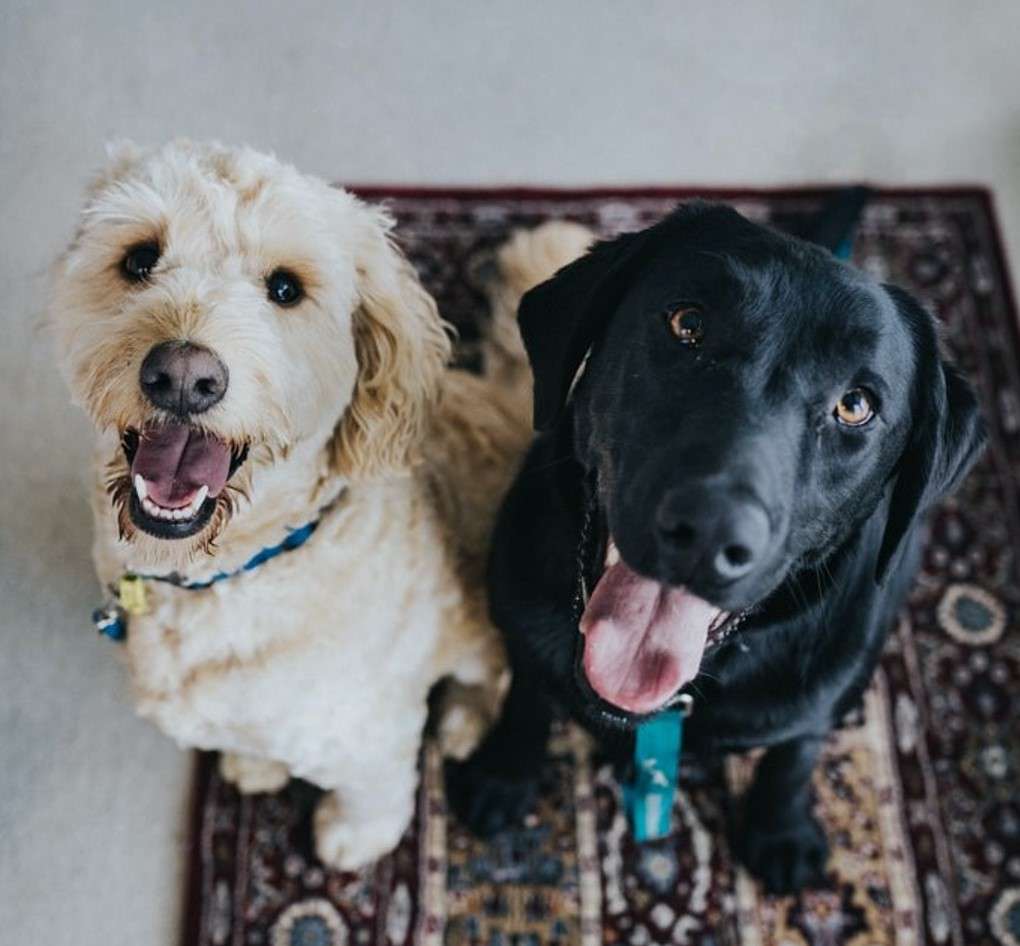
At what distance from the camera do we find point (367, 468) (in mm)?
1325

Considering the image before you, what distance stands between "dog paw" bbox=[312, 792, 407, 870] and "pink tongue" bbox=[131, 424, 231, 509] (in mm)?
656

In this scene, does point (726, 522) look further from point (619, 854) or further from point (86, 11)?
point (86, 11)

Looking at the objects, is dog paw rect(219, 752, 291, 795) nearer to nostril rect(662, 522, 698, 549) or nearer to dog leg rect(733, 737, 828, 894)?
dog leg rect(733, 737, 828, 894)

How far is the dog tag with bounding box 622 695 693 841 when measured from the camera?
138cm

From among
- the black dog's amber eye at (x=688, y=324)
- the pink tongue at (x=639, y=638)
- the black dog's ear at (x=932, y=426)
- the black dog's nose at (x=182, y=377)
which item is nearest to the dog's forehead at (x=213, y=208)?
the black dog's nose at (x=182, y=377)

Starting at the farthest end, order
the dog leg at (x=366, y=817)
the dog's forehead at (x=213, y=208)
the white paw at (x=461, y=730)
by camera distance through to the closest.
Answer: the white paw at (x=461, y=730), the dog leg at (x=366, y=817), the dog's forehead at (x=213, y=208)

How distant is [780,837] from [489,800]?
0.45 m

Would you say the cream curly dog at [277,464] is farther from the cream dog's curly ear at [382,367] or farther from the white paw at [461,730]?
the white paw at [461,730]

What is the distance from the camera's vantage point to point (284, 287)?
1.25 metres

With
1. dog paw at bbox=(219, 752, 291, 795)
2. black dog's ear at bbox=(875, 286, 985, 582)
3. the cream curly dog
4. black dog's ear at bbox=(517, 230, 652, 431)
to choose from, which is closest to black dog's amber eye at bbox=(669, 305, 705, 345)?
black dog's ear at bbox=(517, 230, 652, 431)

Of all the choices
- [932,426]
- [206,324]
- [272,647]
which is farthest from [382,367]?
[932,426]

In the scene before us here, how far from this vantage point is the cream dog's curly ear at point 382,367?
1.32 meters

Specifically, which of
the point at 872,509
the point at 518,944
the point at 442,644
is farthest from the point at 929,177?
the point at 518,944

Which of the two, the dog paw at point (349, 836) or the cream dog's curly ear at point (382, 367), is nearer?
the cream dog's curly ear at point (382, 367)
